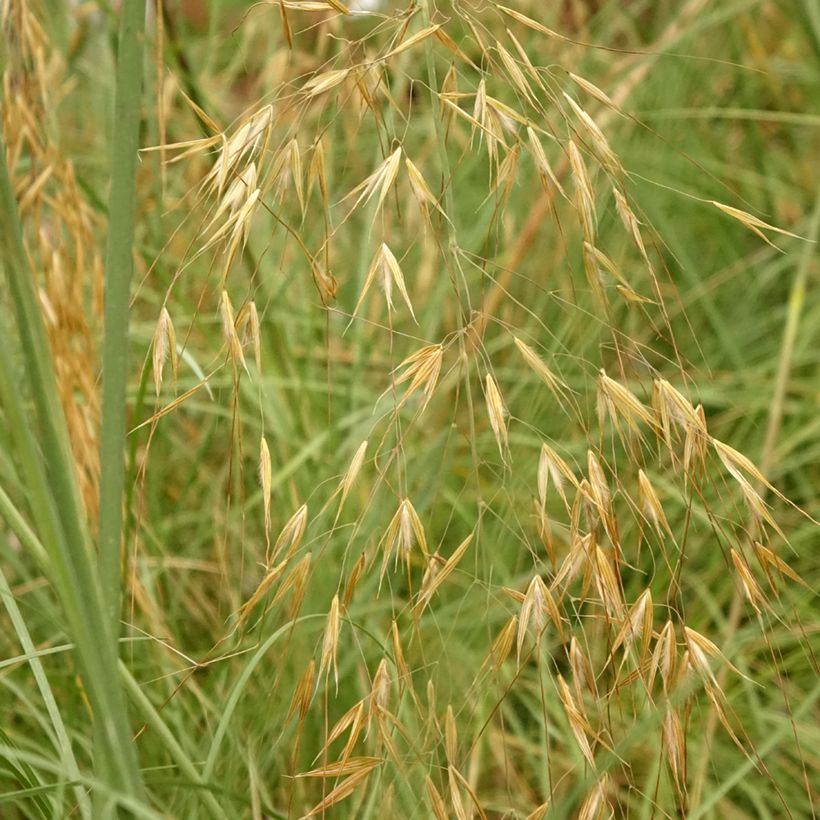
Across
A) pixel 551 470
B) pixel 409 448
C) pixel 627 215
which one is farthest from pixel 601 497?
pixel 409 448

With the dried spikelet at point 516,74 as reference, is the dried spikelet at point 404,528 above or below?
below

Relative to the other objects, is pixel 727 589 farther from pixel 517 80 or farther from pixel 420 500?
pixel 517 80

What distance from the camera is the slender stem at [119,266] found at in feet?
2.07

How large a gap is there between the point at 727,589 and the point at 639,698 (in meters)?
0.24

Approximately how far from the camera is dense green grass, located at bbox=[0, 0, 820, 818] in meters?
0.62

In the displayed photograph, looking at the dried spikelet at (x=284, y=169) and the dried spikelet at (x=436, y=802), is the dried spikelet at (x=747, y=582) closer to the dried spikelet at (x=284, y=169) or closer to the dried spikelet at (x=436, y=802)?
the dried spikelet at (x=436, y=802)

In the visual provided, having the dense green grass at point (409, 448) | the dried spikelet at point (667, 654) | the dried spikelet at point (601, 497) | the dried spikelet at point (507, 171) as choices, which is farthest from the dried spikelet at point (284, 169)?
the dried spikelet at point (667, 654)

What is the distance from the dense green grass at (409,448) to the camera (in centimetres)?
62

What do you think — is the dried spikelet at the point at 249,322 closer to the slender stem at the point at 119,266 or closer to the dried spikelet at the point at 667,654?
the slender stem at the point at 119,266

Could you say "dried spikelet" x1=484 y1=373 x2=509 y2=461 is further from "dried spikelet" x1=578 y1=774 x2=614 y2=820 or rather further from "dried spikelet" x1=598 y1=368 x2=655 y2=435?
"dried spikelet" x1=578 y1=774 x2=614 y2=820

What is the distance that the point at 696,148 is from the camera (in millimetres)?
1770

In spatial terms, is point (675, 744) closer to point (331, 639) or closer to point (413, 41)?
point (331, 639)

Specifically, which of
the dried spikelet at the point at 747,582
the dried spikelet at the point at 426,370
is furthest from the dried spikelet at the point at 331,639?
the dried spikelet at the point at 747,582

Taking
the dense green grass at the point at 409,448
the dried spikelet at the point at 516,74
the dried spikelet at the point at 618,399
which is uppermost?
the dried spikelet at the point at 516,74
